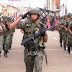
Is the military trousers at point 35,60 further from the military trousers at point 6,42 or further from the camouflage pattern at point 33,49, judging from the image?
the military trousers at point 6,42

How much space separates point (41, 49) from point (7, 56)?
19.0 feet

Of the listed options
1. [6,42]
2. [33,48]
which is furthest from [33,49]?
[6,42]

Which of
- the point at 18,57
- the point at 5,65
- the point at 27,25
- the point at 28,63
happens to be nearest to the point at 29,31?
the point at 27,25

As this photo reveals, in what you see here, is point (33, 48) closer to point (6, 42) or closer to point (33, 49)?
point (33, 49)

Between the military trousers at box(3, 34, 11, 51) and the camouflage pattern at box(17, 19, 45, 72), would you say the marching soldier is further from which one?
the military trousers at box(3, 34, 11, 51)

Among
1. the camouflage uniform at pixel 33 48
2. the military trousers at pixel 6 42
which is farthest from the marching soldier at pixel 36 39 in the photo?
the military trousers at pixel 6 42

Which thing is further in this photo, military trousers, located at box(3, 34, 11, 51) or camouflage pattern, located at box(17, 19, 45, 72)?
military trousers, located at box(3, 34, 11, 51)

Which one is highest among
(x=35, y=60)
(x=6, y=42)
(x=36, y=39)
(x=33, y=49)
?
(x=36, y=39)

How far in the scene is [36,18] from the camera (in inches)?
252

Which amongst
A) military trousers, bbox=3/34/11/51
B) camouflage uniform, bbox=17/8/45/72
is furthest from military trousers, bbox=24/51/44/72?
military trousers, bbox=3/34/11/51

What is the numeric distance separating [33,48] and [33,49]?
2cm

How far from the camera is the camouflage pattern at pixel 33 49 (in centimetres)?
642

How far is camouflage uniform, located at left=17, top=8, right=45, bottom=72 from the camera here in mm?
6418

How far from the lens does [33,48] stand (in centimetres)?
653
